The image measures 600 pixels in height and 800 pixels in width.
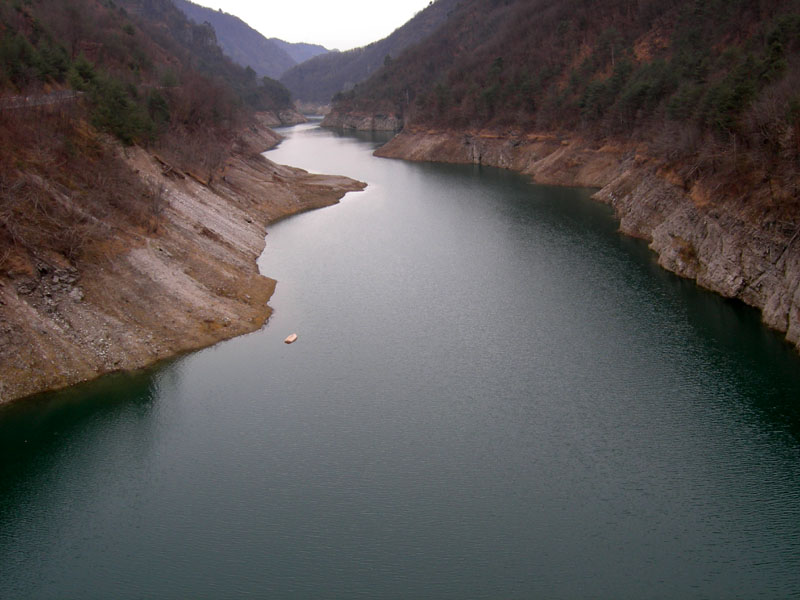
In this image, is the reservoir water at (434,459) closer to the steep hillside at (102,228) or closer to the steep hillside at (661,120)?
the steep hillside at (102,228)

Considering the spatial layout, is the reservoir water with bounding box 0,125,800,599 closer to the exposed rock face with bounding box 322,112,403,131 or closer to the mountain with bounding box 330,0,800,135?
the mountain with bounding box 330,0,800,135

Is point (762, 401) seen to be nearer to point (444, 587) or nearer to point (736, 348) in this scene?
point (736, 348)

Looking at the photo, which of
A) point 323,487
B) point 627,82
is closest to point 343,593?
point 323,487

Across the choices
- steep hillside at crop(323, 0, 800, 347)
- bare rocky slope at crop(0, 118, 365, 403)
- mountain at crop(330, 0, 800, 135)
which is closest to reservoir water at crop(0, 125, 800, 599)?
bare rocky slope at crop(0, 118, 365, 403)

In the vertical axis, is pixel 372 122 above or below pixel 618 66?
below

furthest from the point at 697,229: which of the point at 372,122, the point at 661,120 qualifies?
the point at 372,122

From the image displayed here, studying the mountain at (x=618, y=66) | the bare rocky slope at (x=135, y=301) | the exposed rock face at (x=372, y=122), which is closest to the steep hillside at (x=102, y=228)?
the bare rocky slope at (x=135, y=301)

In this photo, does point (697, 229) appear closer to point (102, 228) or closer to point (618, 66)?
point (102, 228)
